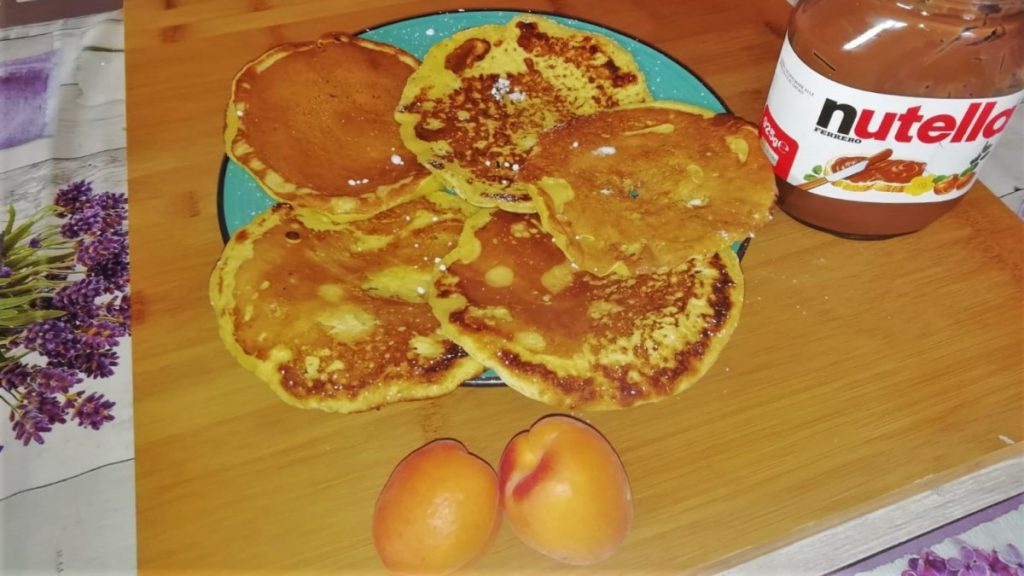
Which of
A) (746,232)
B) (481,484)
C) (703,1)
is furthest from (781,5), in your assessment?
(481,484)

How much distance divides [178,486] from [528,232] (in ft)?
1.71

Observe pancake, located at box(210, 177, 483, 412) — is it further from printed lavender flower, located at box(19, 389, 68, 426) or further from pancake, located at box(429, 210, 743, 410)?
printed lavender flower, located at box(19, 389, 68, 426)

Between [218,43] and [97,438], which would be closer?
[97,438]

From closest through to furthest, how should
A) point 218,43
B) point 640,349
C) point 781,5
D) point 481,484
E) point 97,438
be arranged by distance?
1. point 481,484
2. point 640,349
3. point 97,438
4. point 218,43
5. point 781,5

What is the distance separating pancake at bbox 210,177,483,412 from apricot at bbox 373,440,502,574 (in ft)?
0.36

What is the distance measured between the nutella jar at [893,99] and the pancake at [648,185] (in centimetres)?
8

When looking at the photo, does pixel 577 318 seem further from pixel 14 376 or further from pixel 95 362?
pixel 14 376

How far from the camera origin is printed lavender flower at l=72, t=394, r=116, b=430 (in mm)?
1093

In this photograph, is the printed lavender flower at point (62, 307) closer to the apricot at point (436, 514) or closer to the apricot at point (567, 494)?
the apricot at point (436, 514)

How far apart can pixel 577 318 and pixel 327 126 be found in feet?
1.57

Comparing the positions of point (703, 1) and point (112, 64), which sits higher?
point (703, 1)

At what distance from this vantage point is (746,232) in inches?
38.0

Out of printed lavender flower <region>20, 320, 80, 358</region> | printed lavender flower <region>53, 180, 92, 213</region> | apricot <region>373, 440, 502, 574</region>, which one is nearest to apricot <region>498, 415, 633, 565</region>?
apricot <region>373, 440, 502, 574</region>

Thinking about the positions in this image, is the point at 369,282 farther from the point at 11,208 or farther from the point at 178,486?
the point at 11,208
